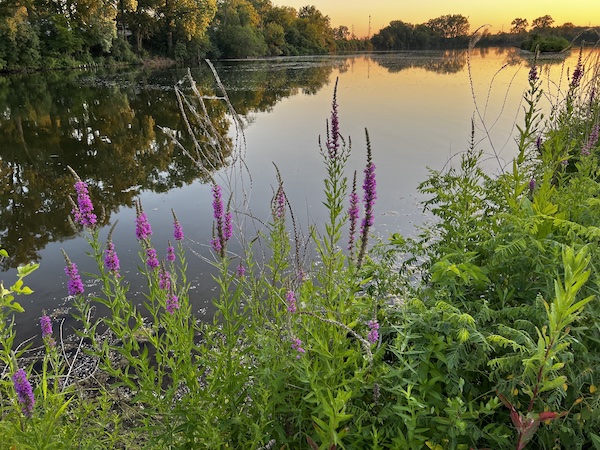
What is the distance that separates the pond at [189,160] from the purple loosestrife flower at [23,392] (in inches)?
52.4

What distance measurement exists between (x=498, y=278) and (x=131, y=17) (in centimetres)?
6132

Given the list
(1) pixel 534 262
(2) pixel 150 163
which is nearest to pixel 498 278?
(1) pixel 534 262

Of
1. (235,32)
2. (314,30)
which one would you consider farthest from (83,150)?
(314,30)

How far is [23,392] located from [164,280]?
949 millimetres

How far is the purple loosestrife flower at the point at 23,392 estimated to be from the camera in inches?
80.7

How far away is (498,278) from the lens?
7.95 ft

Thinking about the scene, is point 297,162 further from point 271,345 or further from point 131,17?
point 131,17

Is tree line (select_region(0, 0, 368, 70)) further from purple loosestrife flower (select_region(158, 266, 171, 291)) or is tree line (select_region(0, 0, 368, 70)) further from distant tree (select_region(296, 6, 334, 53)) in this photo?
purple loosestrife flower (select_region(158, 266, 171, 291))

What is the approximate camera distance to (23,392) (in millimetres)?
2062

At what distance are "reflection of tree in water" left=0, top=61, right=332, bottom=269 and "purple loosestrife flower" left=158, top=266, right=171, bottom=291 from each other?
32.0 inches

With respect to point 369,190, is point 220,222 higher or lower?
lower

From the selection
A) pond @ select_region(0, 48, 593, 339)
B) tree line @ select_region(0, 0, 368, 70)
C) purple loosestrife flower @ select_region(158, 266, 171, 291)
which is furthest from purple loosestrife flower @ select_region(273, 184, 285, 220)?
tree line @ select_region(0, 0, 368, 70)

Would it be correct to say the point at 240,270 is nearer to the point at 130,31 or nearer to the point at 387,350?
the point at 387,350

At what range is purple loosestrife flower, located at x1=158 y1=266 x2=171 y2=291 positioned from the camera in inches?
103
